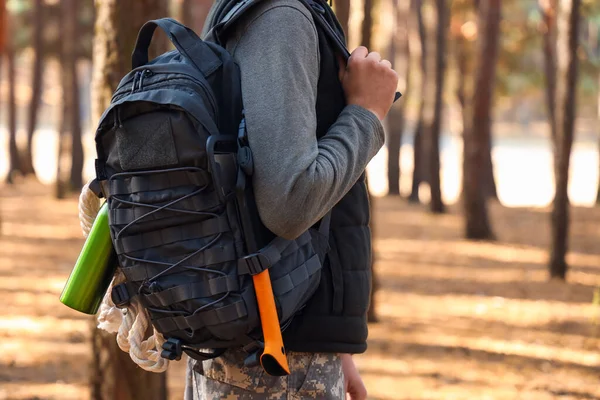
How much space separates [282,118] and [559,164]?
372 inches

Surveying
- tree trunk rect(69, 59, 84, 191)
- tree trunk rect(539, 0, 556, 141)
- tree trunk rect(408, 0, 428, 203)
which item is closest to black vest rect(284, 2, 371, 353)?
tree trunk rect(539, 0, 556, 141)

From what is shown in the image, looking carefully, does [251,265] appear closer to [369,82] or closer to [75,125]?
[369,82]

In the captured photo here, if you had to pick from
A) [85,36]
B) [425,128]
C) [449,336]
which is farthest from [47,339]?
[85,36]

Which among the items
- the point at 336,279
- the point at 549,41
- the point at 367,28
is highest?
the point at 336,279

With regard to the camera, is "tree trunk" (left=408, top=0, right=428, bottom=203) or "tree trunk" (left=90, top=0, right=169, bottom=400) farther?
"tree trunk" (left=408, top=0, right=428, bottom=203)

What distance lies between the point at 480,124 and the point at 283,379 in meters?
13.0

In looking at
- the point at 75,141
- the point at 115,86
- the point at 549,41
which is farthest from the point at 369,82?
the point at 75,141

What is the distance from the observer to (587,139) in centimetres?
5675

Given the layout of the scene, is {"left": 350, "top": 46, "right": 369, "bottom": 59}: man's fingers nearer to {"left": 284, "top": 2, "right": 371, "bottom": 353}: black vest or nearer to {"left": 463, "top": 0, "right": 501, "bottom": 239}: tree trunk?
{"left": 284, "top": 2, "right": 371, "bottom": 353}: black vest

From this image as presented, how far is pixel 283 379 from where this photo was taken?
84.4 inches

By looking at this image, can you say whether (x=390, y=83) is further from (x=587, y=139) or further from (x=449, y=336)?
(x=587, y=139)

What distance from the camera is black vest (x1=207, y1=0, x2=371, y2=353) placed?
213cm

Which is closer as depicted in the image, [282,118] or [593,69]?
[282,118]

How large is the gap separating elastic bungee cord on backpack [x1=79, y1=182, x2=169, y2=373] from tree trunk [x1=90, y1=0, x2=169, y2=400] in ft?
7.08
